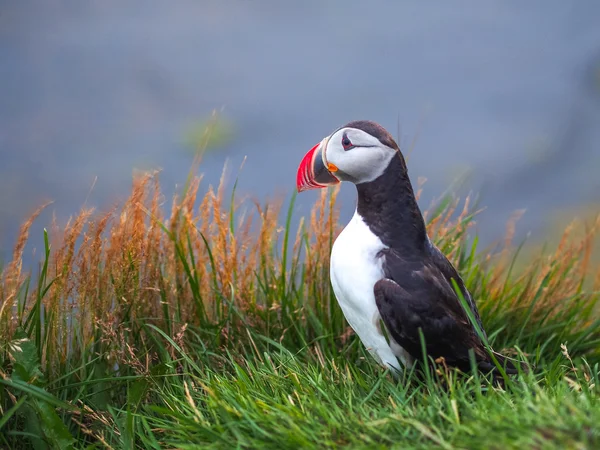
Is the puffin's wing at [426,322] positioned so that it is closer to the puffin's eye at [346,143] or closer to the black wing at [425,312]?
the black wing at [425,312]

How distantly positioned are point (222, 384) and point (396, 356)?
77 centimetres

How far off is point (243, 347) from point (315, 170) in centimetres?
111

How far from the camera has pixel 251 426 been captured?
269 cm

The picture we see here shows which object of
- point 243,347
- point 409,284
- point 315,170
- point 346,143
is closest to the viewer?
point 409,284

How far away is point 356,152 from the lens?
313cm

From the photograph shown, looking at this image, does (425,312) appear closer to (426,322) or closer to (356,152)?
(426,322)

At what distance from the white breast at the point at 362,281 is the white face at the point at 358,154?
224 mm

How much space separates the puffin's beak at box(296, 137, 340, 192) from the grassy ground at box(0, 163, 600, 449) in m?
0.78

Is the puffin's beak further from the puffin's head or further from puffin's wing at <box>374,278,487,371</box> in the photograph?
puffin's wing at <box>374,278,487,371</box>

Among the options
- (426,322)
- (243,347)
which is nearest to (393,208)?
(426,322)

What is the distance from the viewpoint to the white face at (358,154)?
3.12 m

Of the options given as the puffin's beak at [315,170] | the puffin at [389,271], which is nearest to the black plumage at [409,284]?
the puffin at [389,271]

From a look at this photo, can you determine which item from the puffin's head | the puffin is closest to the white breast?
the puffin

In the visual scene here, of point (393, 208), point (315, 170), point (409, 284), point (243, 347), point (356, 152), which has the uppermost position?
point (356, 152)
